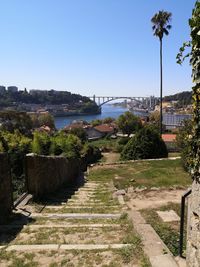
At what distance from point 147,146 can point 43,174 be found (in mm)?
14658

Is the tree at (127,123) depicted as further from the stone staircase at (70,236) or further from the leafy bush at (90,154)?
the stone staircase at (70,236)

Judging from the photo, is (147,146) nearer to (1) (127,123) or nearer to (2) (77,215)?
(2) (77,215)

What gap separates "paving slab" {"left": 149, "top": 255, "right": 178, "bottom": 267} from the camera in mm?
4977

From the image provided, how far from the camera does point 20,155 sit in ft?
37.7

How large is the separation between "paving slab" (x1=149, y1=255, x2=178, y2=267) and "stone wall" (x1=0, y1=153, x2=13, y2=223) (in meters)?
3.83

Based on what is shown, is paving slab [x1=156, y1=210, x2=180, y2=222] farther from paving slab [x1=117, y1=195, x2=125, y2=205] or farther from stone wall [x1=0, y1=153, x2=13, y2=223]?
stone wall [x1=0, y1=153, x2=13, y2=223]

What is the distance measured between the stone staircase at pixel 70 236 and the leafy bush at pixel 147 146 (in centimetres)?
1521

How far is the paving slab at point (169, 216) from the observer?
26.9ft

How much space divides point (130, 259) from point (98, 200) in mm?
6078

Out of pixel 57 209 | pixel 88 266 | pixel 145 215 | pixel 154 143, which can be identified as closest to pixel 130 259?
pixel 88 266

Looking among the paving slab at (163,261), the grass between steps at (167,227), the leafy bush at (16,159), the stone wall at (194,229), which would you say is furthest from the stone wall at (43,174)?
the stone wall at (194,229)

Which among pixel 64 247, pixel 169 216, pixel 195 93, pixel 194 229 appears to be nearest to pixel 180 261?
pixel 194 229

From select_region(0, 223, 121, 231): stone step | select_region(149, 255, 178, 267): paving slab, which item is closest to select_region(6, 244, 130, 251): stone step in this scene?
select_region(149, 255, 178, 267): paving slab

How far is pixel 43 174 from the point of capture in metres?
11.2
